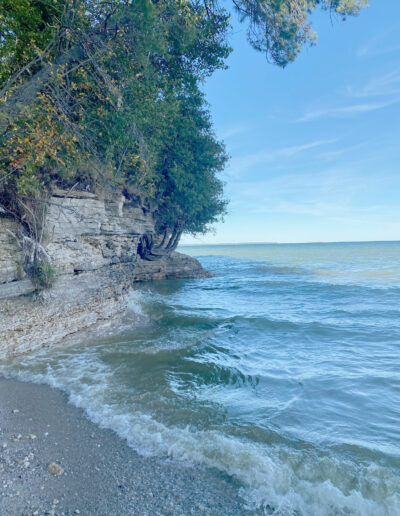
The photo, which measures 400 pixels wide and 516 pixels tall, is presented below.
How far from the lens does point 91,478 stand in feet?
11.3

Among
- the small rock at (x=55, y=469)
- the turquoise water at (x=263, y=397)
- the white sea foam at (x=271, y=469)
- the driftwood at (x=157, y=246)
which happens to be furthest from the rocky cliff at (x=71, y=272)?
the driftwood at (x=157, y=246)

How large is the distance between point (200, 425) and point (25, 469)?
2.56 meters

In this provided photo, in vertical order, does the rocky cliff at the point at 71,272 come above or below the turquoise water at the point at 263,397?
above

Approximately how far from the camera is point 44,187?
8.06 m

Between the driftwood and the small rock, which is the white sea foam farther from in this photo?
the driftwood

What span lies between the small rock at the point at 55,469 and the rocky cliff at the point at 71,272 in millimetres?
4653

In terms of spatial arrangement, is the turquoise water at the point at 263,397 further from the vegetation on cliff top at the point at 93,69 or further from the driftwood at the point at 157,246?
the driftwood at the point at 157,246

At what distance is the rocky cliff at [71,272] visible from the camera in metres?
7.19

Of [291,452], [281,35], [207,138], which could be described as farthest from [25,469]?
[207,138]

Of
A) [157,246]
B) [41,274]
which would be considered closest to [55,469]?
[41,274]

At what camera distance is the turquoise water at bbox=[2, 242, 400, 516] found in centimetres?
363

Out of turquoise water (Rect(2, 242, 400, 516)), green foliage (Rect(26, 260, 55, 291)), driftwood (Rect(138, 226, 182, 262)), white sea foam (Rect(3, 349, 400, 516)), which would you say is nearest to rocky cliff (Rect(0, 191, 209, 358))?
green foliage (Rect(26, 260, 55, 291))

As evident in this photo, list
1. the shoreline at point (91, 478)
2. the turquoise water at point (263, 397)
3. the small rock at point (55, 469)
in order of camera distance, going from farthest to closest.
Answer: the turquoise water at point (263, 397), the small rock at point (55, 469), the shoreline at point (91, 478)

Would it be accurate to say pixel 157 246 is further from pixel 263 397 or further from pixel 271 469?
pixel 271 469
